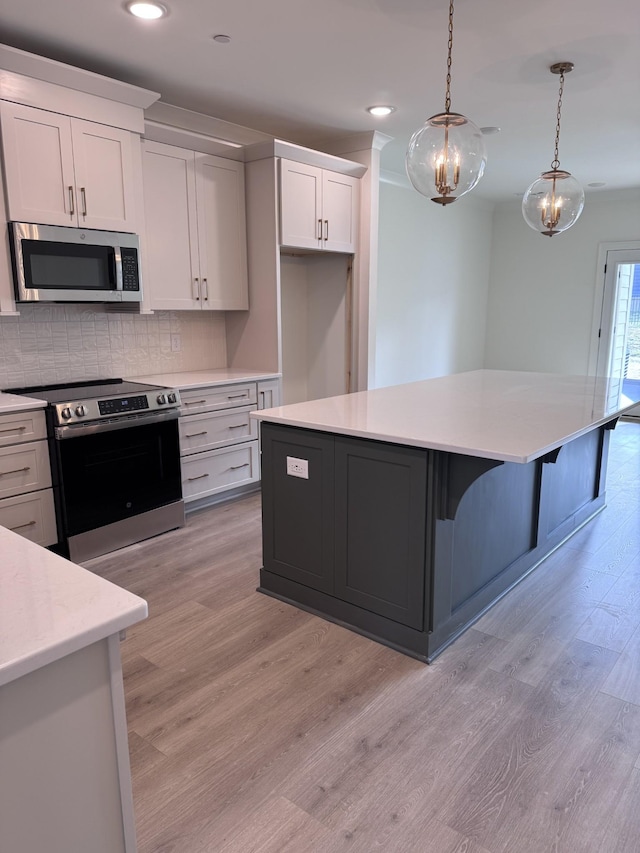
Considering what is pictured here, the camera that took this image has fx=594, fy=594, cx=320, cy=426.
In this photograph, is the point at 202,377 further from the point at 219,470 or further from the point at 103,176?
the point at 103,176

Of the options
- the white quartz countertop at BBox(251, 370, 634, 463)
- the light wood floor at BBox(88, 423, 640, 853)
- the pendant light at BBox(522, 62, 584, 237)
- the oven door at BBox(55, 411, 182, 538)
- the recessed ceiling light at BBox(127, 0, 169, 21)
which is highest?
the recessed ceiling light at BBox(127, 0, 169, 21)

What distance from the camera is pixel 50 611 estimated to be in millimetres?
962

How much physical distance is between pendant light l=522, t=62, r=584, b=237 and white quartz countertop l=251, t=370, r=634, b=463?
921mm

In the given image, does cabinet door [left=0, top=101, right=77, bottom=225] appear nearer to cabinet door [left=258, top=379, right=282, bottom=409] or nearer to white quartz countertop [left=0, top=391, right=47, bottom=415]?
white quartz countertop [left=0, top=391, right=47, bottom=415]

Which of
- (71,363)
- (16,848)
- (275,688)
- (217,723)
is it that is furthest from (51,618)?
(71,363)

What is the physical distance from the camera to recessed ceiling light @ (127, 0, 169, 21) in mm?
2566

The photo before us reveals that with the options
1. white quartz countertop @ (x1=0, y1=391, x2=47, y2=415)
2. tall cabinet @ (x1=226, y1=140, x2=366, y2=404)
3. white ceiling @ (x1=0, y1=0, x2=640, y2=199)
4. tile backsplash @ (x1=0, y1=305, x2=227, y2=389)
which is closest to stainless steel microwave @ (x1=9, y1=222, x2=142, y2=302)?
tile backsplash @ (x1=0, y1=305, x2=227, y2=389)

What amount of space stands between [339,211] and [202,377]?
5.57 feet

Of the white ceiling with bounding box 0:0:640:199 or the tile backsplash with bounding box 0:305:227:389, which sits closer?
the white ceiling with bounding box 0:0:640:199

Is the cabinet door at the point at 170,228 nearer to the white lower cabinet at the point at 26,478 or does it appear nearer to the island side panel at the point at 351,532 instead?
the white lower cabinet at the point at 26,478

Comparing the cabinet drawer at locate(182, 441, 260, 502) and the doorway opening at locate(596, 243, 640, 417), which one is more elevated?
the doorway opening at locate(596, 243, 640, 417)

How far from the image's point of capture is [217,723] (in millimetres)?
2008

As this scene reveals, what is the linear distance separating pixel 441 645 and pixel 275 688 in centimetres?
70

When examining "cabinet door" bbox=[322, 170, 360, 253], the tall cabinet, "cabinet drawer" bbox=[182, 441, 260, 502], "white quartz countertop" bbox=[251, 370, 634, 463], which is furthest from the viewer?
"cabinet door" bbox=[322, 170, 360, 253]
